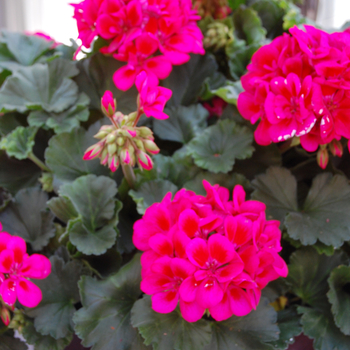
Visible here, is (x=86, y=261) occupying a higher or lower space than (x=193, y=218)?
lower

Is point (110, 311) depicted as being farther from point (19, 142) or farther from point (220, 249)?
point (19, 142)

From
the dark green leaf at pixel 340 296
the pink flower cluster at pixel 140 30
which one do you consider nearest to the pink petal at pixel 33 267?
the pink flower cluster at pixel 140 30

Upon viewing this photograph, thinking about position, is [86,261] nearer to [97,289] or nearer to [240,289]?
[97,289]

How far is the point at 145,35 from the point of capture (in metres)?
0.58

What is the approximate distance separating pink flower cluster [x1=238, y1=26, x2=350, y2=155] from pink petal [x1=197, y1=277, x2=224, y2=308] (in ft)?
0.72

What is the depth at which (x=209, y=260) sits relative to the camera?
41cm

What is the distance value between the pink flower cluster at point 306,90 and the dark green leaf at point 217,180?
0.11 meters

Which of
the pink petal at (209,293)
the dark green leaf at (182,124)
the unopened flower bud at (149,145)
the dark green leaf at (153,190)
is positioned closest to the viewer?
the pink petal at (209,293)

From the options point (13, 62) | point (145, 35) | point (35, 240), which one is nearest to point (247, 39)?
point (145, 35)

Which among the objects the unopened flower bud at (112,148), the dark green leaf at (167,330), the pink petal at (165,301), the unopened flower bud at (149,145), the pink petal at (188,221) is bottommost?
the dark green leaf at (167,330)

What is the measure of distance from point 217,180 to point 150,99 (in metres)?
0.23

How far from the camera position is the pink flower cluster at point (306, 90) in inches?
19.0

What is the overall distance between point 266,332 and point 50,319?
32 centimetres

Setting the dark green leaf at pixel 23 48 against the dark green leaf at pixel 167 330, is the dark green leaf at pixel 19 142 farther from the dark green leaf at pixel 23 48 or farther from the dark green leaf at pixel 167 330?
the dark green leaf at pixel 167 330
